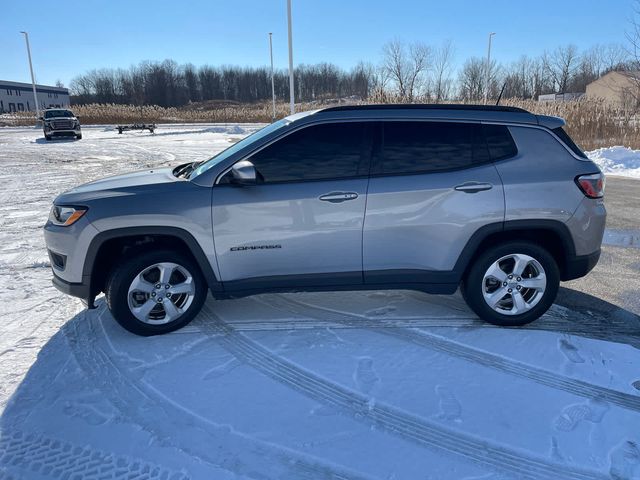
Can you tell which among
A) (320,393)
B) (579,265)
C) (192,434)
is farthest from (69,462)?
(579,265)

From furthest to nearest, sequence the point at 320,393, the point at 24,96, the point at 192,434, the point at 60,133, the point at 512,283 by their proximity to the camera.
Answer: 1. the point at 24,96
2. the point at 60,133
3. the point at 512,283
4. the point at 320,393
5. the point at 192,434

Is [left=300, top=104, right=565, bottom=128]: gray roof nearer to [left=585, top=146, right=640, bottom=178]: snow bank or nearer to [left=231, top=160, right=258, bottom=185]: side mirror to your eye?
[left=231, top=160, right=258, bottom=185]: side mirror

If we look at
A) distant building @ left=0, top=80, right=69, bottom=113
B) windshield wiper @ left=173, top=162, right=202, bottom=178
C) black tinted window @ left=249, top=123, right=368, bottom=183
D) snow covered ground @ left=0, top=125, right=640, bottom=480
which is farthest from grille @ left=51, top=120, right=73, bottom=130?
distant building @ left=0, top=80, right=69, bottom=113

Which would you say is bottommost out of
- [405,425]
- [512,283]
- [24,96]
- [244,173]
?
[405,425]

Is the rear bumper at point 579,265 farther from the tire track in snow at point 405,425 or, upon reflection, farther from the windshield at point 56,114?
the windshield at point 56,114

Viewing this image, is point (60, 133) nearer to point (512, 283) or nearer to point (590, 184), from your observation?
point (512, 283)

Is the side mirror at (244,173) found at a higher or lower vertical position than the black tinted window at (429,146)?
lower

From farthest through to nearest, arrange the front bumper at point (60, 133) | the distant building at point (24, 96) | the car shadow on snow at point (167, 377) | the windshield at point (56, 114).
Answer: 1. the distant building at point (24, 96)
2. the windshield at point (56, 114)
3. the front bumper at point (60, 133)
4. the car shadow on snow at point (167, 377)

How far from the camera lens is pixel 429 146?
384cm

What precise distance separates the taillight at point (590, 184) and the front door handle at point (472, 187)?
0.79 metres

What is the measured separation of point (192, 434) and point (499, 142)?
324 centimetres

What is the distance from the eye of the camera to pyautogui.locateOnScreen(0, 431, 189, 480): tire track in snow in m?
2.40

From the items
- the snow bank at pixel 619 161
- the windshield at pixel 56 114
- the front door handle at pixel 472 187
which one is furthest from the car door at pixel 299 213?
the windshield at pixel 56 114

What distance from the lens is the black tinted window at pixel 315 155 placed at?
12.3 feet
